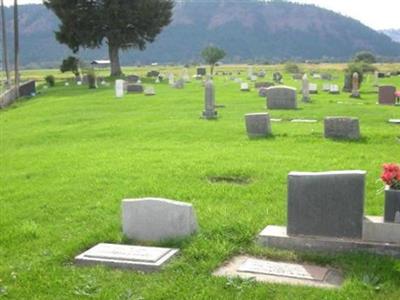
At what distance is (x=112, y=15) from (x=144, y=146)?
131 ft

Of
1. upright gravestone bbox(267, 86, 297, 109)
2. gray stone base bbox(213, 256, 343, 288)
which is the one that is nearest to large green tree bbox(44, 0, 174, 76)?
upright gravestone bbox(267, 86, 297, 109)

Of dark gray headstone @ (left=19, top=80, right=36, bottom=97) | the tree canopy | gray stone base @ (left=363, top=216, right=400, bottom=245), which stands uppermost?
the tree canopy

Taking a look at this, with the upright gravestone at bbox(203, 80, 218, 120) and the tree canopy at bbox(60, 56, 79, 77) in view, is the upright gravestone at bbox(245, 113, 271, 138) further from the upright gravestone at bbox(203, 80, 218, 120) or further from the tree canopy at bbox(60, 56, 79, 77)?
the tree canopy at bbox(60, 56, 79, 77)

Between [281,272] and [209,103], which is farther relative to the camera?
[209,103]

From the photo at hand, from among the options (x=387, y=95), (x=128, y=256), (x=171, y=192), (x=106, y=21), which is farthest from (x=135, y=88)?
(x=128, y=256)

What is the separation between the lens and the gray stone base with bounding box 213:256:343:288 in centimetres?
587

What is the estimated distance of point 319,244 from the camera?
263 inches

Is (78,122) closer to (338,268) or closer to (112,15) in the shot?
(338,268)

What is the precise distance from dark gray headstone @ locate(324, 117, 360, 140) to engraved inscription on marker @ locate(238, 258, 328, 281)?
8.60 m

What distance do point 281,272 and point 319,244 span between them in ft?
2.57

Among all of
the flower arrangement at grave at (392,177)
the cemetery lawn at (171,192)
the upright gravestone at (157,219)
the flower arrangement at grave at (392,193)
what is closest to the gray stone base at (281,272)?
the cemetery lawn at (171,192)

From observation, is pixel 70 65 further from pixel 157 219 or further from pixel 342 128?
pixel 157 219

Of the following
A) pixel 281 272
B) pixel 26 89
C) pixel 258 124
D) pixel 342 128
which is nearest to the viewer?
pixel 281 272

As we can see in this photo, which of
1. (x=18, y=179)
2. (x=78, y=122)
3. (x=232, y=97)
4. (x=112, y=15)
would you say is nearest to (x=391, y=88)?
(x=232, y=97)
